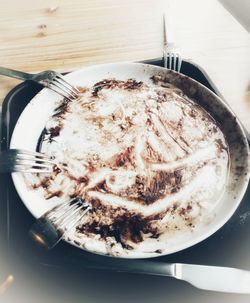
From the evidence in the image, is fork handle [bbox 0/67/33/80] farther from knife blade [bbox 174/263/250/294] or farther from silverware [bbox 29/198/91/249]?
knife blade [bbox 174/263/250/294]

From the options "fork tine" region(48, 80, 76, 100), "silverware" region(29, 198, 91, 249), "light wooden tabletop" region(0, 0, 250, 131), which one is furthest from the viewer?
"light wooden tabletop" region(0, 0, 250, 131)

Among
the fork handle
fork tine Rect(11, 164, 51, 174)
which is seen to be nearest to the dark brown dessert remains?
fork tine Rect(11, 164, 51, 174)

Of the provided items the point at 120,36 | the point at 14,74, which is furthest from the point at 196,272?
the point at 120,36

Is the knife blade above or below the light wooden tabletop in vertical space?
below

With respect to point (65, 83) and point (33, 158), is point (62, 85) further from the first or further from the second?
point (33, 158)

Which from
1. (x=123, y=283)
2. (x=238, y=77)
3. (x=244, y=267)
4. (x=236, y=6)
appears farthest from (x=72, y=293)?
(x=236, y=6)

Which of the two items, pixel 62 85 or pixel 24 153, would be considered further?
pixel 62 85

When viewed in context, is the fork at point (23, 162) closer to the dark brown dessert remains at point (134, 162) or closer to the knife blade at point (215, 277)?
the dark brown dessert remains at point (134, 162)

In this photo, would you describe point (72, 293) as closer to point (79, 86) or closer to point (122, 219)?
point (122, 219)
